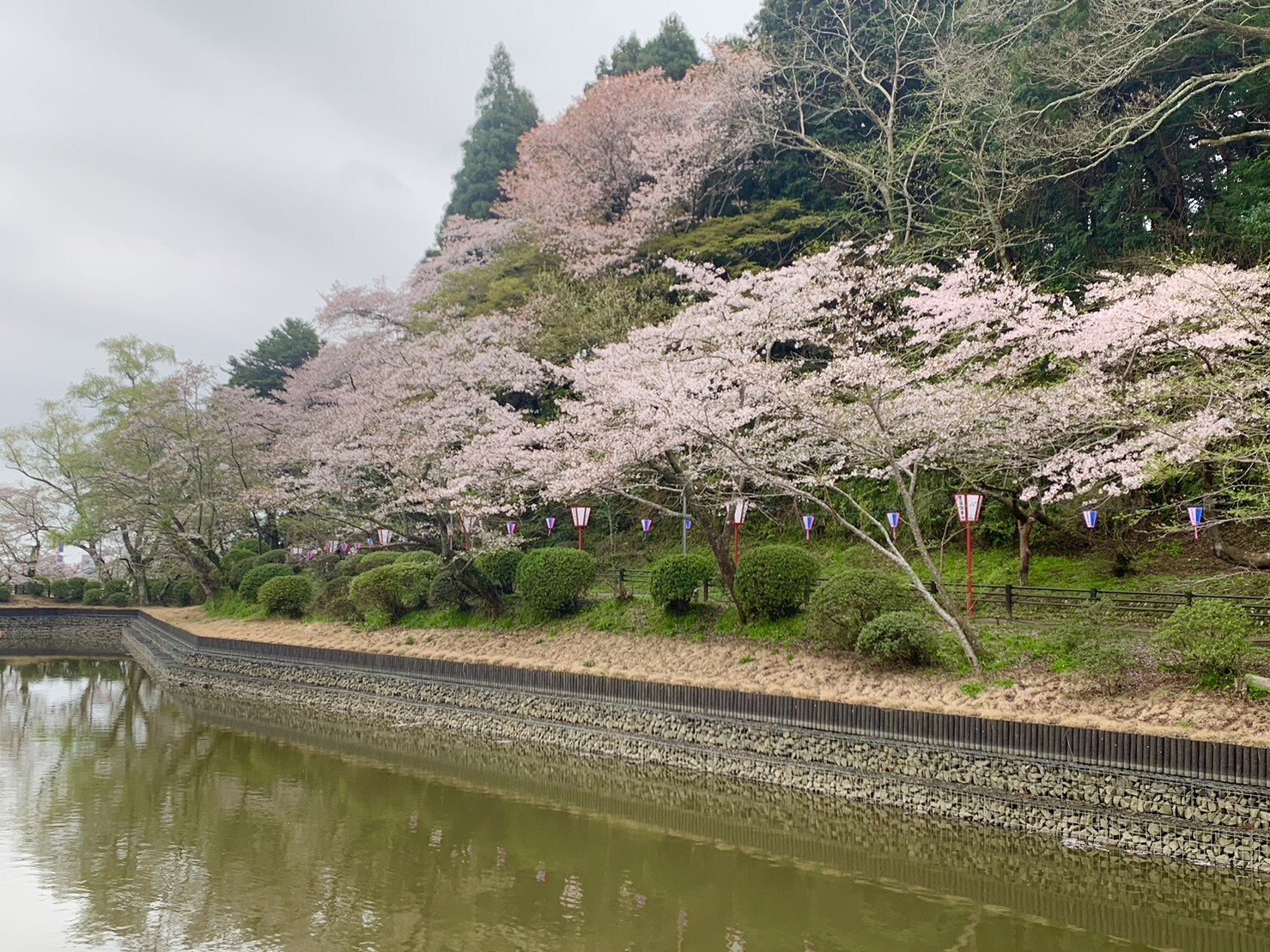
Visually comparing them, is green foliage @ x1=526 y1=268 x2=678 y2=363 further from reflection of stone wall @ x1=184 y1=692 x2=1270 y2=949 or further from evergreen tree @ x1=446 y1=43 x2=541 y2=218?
evergreen tree @ x1=446 y1=43 x2=541 y2=218

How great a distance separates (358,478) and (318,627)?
3861 mm

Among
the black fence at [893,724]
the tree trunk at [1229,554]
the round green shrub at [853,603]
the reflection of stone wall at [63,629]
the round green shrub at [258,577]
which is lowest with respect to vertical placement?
the reflection of stone wall at [63,629]

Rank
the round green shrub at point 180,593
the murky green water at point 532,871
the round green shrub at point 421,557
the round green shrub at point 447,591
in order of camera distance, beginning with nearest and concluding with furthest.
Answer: the murky green water at point 532,871 < the round green shrub at point 447,591 < the round green shrub at point 421,557 < the round green shrub at point 180,593

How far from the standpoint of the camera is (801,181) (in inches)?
971

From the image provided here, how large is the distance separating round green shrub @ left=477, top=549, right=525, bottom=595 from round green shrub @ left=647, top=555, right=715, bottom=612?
4223mm

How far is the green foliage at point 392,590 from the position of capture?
63.8ft

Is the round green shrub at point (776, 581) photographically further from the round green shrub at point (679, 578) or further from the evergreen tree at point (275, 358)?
the evergreen tree at point (275, 358)

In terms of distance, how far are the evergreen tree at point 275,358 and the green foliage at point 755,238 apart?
2395 cm

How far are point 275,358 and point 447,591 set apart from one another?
27236mm

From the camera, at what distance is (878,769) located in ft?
32.9

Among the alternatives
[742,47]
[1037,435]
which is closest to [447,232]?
[742,47]

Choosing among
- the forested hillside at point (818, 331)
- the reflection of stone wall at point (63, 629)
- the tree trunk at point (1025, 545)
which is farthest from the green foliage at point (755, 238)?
the reflection of stone wall at point (63, 629)

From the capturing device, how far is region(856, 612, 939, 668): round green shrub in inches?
437

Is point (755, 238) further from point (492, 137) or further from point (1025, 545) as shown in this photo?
point (492, 137)
